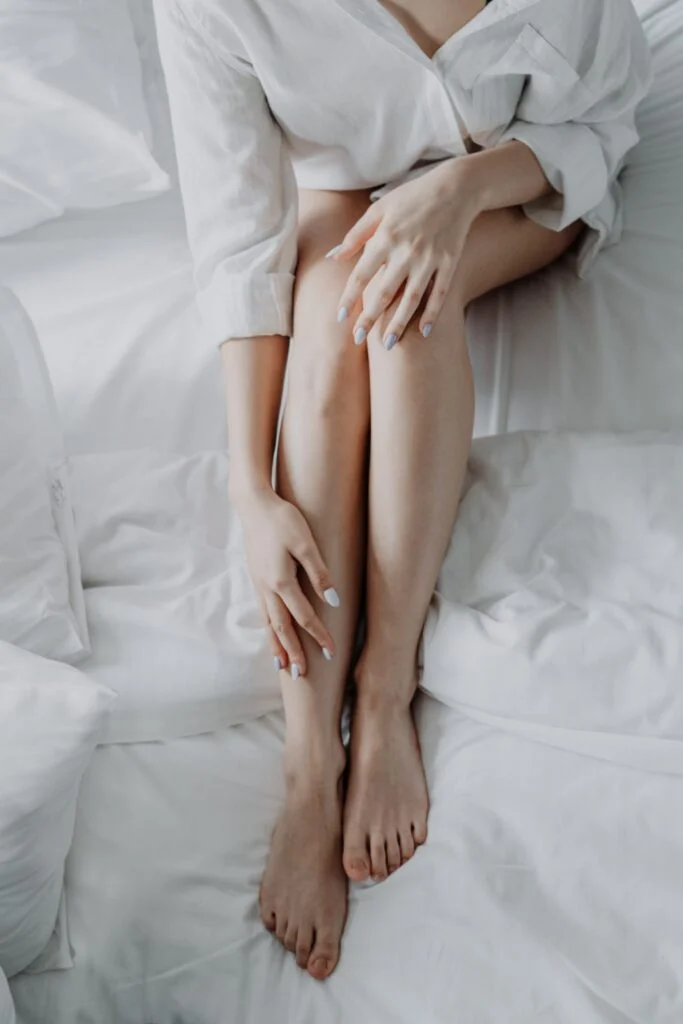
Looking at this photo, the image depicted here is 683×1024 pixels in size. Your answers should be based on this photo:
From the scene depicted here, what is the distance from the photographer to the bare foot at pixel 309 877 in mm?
782

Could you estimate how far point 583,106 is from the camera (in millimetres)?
1072

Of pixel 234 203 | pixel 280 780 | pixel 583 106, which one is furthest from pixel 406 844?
pixel 583 106

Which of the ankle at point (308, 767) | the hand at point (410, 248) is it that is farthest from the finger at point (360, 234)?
the ankle at point (308, 767)

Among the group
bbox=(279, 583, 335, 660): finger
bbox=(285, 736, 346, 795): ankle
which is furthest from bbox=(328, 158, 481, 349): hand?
bbox=(285, 736, 346, 795): ankle

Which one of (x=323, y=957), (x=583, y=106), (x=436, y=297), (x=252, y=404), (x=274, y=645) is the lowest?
(x=323, y=957)

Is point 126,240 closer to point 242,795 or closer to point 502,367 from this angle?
point 502,367

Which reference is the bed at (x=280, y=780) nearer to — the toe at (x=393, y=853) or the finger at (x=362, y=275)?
the toe at (x=393, y=853)

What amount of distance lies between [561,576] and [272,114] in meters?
0.51

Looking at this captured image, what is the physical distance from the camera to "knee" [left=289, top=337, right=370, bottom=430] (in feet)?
3.08

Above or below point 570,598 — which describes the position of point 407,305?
above

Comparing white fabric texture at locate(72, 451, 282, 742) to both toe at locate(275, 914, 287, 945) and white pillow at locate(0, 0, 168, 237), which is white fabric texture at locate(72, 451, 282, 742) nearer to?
toe at locate(275, 914, 287, 945)

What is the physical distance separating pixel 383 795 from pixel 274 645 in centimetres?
14

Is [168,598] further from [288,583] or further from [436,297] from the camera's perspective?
[436,297]

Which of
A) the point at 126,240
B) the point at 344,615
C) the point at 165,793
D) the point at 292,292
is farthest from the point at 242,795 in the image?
the point at 126,240
